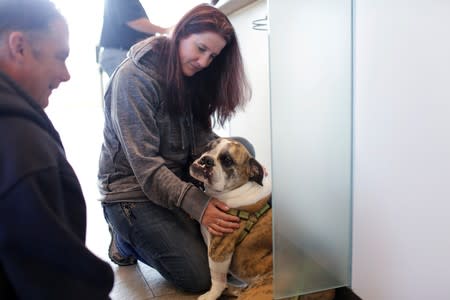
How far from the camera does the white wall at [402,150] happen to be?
1021 millimetres

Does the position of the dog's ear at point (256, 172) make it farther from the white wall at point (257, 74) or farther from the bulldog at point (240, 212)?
the white wall at point (257, 74)

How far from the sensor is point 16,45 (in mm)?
717

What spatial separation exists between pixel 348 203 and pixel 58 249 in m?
0.85

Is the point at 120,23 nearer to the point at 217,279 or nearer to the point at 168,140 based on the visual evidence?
the point at 168,140

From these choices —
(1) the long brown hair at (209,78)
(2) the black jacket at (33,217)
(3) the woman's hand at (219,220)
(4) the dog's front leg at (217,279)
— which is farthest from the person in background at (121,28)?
(2) the black jacket at (33,217)

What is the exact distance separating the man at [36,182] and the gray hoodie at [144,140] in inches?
22.2

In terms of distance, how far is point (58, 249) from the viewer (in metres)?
0.66

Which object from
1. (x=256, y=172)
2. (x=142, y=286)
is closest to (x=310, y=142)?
(x=256, y=172)

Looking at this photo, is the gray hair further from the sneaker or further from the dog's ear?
the sneaker

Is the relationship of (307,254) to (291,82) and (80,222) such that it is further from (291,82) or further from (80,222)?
(80,222)

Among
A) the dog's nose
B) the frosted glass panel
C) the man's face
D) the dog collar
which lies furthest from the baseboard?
the man's face

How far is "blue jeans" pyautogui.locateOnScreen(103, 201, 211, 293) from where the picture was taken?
1439 millimetres

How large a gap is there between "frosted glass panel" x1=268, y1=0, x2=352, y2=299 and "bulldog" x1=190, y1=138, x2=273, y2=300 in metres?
0.18

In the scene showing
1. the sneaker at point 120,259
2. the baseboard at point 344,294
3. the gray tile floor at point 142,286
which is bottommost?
the gray tile floor at point 142,286
